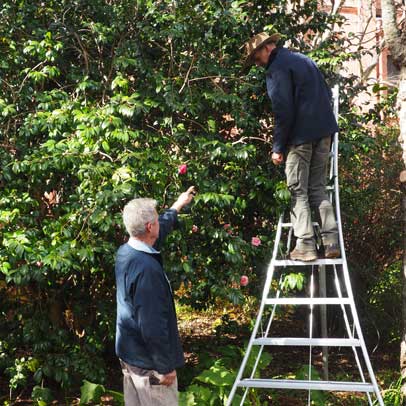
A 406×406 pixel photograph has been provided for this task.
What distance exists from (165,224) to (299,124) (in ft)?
4.81

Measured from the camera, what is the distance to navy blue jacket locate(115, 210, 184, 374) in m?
3.43

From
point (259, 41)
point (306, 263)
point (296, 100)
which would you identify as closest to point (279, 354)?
point (306, 263)

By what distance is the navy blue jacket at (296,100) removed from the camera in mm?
4883

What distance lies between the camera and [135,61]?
17.3ft

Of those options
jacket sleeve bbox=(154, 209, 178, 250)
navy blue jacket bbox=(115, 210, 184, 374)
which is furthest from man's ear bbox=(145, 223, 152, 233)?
jacket sleeve bbox=(154, 209, 178, 250)

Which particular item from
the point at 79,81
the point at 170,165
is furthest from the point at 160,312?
the point at 79,81

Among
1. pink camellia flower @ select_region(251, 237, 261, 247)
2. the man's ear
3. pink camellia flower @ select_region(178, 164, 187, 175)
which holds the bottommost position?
pink camellia flower @ select_region(251, 237, 261, 247)

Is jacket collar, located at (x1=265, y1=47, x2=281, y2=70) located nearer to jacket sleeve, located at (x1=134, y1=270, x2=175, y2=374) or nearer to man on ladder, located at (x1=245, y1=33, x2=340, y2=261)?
man on ladder, located at (x1=245, y1=33, x2=340, y2=261)

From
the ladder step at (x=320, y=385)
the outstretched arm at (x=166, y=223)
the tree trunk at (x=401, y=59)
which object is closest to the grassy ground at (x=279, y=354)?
the tree trunk at (x=401, y=59)

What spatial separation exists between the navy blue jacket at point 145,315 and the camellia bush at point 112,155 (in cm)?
94

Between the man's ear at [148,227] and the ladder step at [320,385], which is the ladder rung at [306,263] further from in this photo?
the man's ear at [148,227]

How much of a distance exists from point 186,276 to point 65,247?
3.23ft

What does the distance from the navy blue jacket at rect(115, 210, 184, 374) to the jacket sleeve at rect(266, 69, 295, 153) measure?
1732 mm

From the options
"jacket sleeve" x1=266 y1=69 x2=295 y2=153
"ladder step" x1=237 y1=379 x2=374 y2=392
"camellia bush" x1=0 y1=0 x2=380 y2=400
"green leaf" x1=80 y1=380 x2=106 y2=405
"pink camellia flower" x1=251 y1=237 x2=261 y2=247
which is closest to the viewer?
"ladder step" x1=237 y1=379 x2=374 y2=392
